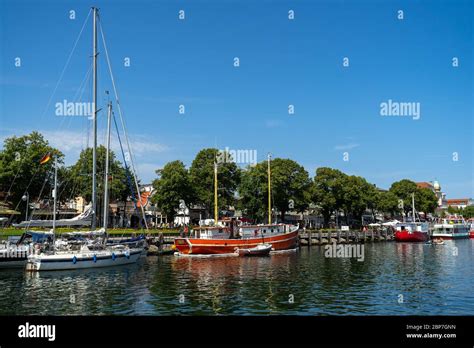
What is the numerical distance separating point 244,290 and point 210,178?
217 ft

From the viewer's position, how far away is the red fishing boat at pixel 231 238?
55.5m

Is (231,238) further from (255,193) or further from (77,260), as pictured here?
(255,193)

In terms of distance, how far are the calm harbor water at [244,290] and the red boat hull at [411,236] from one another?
4785cm

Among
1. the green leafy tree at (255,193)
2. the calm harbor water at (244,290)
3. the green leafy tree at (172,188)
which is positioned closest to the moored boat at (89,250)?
the calm harbor water at (244,290)

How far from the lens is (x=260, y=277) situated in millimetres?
36594

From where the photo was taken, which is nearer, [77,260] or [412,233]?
[77,260]

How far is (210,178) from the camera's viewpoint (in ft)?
314

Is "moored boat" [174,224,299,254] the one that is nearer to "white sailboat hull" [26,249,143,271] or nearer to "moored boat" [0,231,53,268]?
"white sailboat hull" [26,249,143,271]

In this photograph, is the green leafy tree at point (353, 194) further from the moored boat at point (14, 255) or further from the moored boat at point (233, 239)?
the moored boat at point (14, 255)

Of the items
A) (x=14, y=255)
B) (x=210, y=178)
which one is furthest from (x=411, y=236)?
(x=14, y=255)

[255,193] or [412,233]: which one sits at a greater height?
[255,193]

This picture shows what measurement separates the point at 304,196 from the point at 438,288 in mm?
71778

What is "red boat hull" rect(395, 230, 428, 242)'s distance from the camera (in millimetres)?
91875
